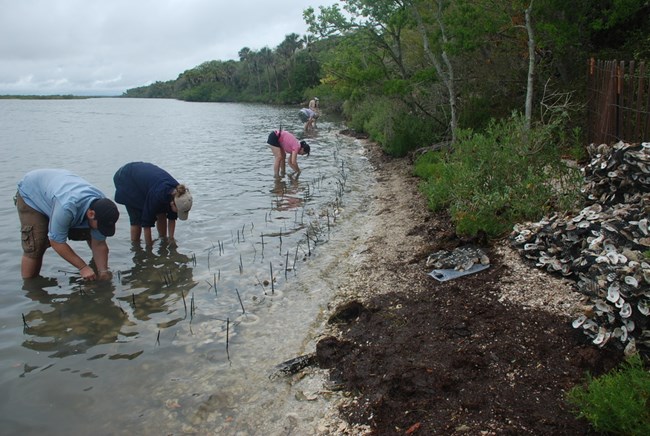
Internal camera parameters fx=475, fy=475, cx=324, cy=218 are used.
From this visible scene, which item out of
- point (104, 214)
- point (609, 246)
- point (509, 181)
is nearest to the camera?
point (609, 246)

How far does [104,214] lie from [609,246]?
5.41 m

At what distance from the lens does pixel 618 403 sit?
2.72 m

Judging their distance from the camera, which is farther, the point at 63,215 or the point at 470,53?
the point at 470,53

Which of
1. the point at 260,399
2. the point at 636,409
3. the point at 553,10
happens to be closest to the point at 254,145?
the point at 553,10

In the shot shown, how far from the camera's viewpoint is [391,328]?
15.5 feet

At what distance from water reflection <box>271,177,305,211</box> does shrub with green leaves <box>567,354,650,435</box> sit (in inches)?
332

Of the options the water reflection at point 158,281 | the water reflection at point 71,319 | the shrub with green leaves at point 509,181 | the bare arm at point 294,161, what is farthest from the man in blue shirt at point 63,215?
the bare arm at point 294,161

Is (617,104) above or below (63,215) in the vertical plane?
above

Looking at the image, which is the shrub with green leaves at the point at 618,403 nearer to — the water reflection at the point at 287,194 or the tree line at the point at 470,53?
the tree line at the point at 470,53

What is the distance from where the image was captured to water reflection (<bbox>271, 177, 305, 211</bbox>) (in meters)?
11.2

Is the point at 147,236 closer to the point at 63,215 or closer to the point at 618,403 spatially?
the point at 63,215

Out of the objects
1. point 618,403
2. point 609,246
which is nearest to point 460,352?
point 618,403

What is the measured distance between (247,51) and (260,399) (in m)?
137

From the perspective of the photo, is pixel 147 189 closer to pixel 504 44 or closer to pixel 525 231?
pixel 525 231
